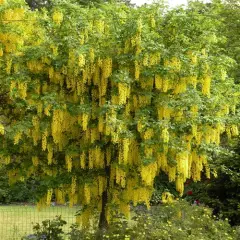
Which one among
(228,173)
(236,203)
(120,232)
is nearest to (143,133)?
(120,232)

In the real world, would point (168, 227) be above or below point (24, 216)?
above

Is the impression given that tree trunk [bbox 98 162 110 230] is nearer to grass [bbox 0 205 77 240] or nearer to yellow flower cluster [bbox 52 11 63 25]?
yellow flower cluster [bbox 52 11 63 25]

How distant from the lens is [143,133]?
23.2ft

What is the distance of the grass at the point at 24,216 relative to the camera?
38.4 ft

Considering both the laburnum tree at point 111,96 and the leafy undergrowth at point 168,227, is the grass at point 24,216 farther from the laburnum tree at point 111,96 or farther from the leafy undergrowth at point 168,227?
the leafy undergrowth at point 168,227

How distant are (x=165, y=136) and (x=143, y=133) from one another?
1.83 feet

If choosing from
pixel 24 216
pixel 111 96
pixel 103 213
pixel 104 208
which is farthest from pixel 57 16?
pixel 24 216

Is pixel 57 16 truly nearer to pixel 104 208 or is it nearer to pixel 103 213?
pixel 104 208

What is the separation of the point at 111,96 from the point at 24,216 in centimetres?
Answer: 851

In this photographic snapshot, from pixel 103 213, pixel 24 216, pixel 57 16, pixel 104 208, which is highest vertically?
pixel 57 16

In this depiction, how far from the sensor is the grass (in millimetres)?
11701

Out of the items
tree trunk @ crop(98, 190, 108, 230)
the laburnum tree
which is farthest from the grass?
the laburnum tree

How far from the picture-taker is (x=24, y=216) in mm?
14203

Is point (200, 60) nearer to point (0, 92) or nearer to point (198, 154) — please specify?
point (198, 154)
